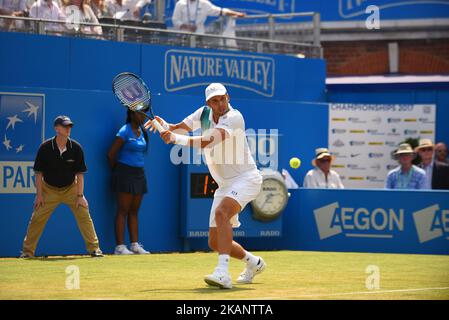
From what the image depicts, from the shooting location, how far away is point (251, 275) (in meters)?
11.4

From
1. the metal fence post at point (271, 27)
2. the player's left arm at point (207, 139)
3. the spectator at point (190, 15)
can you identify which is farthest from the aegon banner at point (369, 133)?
the player's left arm at point (207, 139)

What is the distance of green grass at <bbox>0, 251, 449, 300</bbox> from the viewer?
33.3ft

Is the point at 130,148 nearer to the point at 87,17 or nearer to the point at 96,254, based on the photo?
the point at 96,254

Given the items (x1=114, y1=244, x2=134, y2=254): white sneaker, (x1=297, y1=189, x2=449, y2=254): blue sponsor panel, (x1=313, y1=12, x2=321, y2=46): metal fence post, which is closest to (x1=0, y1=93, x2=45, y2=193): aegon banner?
(x1=114, y1=244, x2=134, y2=254): white sneaker

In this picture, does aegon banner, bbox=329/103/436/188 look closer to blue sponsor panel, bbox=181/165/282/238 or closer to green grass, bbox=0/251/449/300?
blue sponsor panel, bbox=181/165/282/238

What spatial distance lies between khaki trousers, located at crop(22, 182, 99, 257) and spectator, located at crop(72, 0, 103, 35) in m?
3.62

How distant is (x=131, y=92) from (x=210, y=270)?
254cm

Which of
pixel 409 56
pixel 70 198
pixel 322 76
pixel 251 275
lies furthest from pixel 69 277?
pixel 409 56

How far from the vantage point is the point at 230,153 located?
36.4ft

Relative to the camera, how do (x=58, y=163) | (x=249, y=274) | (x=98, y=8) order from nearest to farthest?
(x=249, y=274)
(x=58, y=163)
(x=98, y=8)

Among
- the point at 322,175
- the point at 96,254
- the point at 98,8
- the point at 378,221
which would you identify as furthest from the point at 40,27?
the point at 378,221

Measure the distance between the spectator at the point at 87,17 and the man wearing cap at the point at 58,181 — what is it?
3218 millimetres

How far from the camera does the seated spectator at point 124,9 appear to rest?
59.1ft
